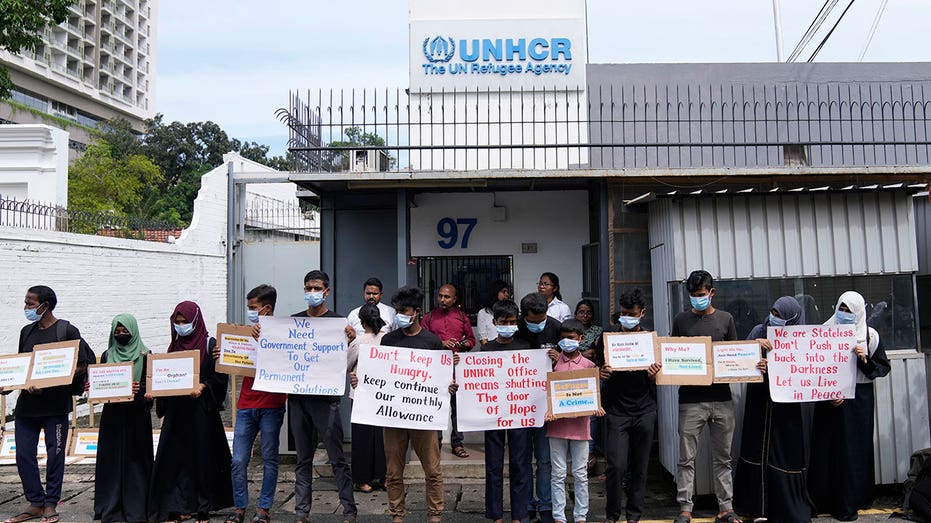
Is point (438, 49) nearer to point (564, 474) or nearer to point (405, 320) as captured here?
point (405, 320)

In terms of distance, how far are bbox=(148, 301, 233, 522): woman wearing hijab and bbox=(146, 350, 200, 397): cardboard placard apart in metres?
0.10

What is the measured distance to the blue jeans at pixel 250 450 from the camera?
554 cm

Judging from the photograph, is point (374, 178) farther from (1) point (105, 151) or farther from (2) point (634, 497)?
(1) point (105, 151)

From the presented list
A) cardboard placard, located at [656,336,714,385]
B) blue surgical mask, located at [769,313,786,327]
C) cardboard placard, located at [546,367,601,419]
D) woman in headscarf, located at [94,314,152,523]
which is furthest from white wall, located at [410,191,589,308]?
woman in headscarf, located at [94,314,152,523]

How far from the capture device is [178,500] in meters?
5.59

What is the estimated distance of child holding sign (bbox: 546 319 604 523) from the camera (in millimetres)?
5176

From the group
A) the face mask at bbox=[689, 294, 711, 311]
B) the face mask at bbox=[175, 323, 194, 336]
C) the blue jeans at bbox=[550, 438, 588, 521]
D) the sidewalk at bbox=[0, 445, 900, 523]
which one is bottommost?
the sidewalk at bbox=[0, 445, 900, 523]

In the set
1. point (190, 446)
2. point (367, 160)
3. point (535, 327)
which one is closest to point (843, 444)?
point (535, 327)

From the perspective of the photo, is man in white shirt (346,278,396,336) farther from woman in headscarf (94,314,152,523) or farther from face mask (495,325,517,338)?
woman in headscarf (94,314,152,523)

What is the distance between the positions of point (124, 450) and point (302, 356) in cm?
167

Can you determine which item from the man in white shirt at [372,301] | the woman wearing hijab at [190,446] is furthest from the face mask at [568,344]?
the woman wearing hijab at [190,446]

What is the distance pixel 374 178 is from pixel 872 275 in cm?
485

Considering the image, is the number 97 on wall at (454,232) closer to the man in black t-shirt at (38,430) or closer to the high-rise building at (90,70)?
the man in black t-shirt at (38,430)

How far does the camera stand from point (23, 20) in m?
11.1
